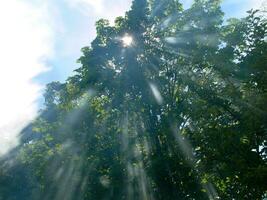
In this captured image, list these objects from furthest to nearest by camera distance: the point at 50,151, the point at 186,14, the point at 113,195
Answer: the point at 186,14
the point at 50,151
the point at 113,195

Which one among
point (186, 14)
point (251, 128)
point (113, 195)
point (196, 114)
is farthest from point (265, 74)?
point (186, 14)

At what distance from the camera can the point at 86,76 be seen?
26.2 metres

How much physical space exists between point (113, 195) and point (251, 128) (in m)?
12.5

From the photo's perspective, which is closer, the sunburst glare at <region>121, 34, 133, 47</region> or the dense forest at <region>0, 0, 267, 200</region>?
the dense forest at <region>0, 0, 267, 200</region>

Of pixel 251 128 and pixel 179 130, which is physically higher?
pixel 179 130

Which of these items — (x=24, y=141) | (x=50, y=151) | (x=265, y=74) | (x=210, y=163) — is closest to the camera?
(x=265, y=74)

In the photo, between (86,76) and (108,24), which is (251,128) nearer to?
(86,76)

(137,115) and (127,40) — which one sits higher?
(127,40)

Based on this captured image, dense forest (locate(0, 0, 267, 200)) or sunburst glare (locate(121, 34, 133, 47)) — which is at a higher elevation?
sunburst glare (locate(121, 34, 133, 47))

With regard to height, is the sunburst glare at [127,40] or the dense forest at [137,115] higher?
the sunburst glare at [127,40]

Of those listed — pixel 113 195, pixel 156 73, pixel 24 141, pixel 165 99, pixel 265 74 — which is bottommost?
pixel 265 74

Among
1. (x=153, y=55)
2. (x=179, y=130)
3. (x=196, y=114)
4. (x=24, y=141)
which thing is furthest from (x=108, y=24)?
(x=24, y=141)

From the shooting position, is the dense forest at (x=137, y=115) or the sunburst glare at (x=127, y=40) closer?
the dense forest at (x=137, y=115)

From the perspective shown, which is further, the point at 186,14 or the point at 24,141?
the point at 24,141
